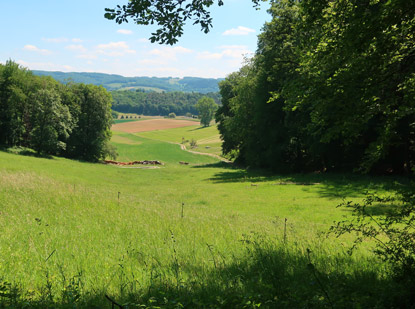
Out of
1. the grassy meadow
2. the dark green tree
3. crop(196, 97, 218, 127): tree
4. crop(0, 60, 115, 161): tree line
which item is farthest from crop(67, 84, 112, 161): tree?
crop(196, 97, 218, 127): tree

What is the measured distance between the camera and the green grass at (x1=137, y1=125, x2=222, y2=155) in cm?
10712

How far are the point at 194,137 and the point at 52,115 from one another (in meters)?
78.6

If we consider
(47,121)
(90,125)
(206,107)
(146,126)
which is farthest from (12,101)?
(146,126)

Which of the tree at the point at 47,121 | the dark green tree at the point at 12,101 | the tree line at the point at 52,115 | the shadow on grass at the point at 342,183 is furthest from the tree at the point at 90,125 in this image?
the shadow on grass at the point at 342,183

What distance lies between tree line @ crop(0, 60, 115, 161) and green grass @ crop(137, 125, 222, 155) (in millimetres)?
39183

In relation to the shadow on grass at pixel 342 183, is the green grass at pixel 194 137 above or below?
below

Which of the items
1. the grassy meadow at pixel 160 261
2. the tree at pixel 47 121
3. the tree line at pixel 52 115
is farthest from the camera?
the tree line at pixel 52 115

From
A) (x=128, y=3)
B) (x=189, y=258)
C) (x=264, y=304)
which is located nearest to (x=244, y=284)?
(x=264, y=304)

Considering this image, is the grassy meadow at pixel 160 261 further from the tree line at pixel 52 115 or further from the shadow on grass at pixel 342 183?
the tree line at pixel 52 115

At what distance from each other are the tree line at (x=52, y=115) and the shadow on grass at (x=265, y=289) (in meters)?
57.9

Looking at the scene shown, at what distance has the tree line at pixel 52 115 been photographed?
57438 millimetres

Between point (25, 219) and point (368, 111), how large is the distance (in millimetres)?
12521

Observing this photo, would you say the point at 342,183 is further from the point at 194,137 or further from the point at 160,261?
the point at 194,137

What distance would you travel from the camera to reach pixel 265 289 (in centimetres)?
561
